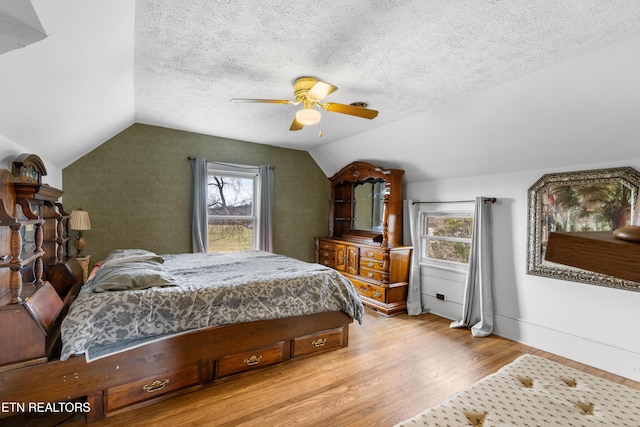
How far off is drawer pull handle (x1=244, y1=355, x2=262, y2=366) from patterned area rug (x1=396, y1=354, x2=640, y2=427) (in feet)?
5.58

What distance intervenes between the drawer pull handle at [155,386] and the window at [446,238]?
3517mm

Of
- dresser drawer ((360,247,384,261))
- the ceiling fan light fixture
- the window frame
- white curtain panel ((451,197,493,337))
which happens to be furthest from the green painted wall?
white curtain panel ((451,197,493,337))

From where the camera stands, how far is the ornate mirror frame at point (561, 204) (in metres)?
2.76

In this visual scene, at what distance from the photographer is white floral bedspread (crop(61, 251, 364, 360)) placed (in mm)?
2020

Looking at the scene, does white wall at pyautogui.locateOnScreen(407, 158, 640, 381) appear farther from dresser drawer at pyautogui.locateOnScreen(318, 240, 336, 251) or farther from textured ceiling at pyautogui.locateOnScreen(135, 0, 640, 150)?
dresser drawer at pyautogui.locateOnScreen(318, 240, 336, 251)

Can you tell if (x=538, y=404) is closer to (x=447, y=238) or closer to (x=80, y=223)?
(x=447, y=238)

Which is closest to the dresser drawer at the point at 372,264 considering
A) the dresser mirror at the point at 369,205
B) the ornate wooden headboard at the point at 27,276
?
the dresser mirror at the point at 369,205

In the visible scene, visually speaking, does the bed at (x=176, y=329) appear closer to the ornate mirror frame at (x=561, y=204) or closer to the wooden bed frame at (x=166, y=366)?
the wooden bed frame at (x=166, y=366)

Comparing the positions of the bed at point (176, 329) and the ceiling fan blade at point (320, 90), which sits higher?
the ceiling fan blade at point (320, 90)

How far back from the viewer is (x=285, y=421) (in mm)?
→ 2080

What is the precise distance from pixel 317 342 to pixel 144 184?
2989 mm

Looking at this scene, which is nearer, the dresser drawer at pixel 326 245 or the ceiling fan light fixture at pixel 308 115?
the ceiling fan light fixture at pixel 308 115

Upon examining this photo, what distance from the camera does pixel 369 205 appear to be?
506 centimetres

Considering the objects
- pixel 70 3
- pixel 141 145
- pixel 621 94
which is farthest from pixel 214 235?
pixel 621 94
